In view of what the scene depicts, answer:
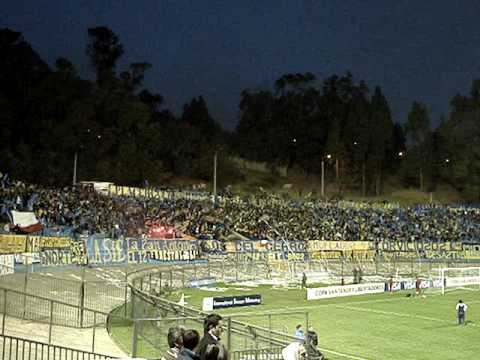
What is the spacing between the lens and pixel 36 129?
280ft

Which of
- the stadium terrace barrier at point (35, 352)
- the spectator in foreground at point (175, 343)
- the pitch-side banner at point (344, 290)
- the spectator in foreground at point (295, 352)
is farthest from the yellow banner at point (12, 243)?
the spectator in foreground at point (175, 343)

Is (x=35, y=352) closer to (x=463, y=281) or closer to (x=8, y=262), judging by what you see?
(x=8, y=262)

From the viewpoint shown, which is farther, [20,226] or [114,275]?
[20,226]

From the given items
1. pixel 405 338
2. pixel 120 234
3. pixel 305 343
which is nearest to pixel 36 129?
pixel 120 234

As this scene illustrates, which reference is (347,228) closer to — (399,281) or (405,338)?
(399,281)

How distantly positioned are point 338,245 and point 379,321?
35.2 metres

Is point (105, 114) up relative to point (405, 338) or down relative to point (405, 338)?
up

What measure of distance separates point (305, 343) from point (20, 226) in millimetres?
36307

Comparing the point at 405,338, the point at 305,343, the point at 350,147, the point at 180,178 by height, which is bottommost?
the point at 405,338

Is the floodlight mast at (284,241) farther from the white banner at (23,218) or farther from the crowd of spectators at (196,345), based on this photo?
the crowd of spectators at (196,345)

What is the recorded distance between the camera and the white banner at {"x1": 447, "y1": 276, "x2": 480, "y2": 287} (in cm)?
4753

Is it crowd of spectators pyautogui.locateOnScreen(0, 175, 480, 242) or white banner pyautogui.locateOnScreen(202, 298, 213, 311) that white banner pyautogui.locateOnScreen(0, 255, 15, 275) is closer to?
white banner pyautogui.locateOnScreen(202, 298, 213, 311)

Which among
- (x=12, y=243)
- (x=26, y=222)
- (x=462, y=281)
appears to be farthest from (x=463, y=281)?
(x=26, y=222)

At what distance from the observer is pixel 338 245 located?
66.4 metres
